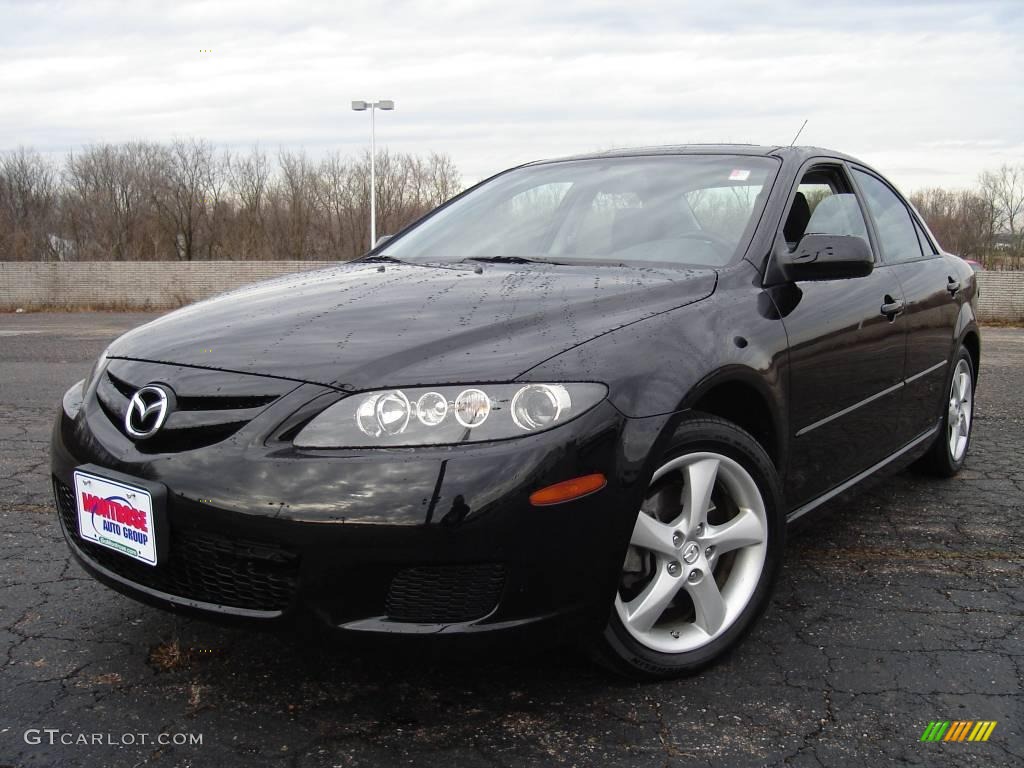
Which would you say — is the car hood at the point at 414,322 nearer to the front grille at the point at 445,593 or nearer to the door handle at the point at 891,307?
the front grille at the point at 445,593

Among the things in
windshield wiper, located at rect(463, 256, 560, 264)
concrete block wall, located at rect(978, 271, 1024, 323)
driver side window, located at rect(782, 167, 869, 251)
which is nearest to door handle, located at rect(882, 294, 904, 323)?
driver side window, located at rect(782, 167, 869, 251)

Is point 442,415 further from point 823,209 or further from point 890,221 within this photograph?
point 890,221

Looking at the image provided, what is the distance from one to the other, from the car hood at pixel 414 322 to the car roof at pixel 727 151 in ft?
3.04

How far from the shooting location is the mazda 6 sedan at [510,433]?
79.7 inches

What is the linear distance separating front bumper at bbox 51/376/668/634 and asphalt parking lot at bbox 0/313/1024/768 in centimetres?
13

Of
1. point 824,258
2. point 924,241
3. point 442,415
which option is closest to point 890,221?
point 924,241

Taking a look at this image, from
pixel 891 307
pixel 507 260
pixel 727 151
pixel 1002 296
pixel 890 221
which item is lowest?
pixel 1002 296

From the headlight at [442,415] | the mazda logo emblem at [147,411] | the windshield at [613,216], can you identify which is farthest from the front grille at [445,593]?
the windshield at [613,216]

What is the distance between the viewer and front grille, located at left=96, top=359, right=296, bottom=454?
84.3 inches

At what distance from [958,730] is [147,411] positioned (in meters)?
2.08

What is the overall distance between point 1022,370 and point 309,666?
345 inches

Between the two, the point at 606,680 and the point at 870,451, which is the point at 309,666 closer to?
the point at 606,680

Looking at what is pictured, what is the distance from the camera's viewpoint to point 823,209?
357cm

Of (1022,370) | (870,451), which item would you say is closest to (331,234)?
(1022,370)
